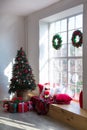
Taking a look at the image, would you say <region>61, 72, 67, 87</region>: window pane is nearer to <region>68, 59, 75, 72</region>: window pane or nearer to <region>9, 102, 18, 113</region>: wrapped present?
<region>68, 59, 75, 72</region>: window pane

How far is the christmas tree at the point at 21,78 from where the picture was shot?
5969 mm

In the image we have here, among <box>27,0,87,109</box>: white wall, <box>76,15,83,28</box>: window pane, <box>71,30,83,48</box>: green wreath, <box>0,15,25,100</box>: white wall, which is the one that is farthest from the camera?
<box>0,15,25,100</box>: white wall

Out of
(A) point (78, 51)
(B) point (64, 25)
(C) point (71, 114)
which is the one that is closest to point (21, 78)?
(A) point (78, 51)

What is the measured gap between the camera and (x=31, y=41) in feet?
21.7

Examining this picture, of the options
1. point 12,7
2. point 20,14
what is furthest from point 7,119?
point 20,14

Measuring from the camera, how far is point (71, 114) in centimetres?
425

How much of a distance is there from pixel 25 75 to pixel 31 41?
3.95 feet

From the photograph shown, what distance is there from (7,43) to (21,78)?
52.0 inches

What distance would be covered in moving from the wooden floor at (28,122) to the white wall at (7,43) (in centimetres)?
160

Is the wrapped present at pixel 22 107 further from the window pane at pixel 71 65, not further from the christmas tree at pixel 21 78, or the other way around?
the window pane at pixel 71 65

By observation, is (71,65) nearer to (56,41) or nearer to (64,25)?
(56,41)

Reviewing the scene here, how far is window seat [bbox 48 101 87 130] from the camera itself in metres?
3.98

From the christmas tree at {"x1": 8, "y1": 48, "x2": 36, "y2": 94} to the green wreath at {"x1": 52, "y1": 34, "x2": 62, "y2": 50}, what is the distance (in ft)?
3.19

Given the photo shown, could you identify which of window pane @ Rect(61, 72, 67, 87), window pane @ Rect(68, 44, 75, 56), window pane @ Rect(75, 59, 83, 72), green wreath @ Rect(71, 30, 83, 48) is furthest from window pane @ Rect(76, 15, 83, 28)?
window pane @ Rect(61, 72, 67, 87)
